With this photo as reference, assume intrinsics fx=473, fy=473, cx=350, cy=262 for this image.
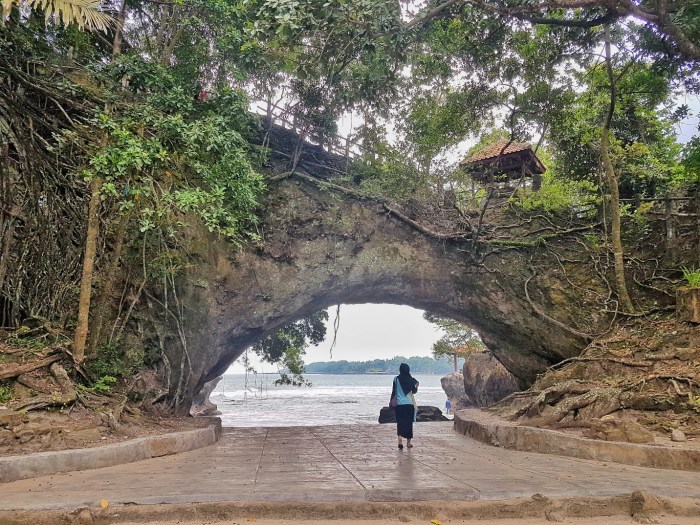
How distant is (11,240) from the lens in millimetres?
8055

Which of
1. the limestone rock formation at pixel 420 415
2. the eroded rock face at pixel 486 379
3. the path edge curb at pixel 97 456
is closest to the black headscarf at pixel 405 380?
the path edge curb at pixel 97 456

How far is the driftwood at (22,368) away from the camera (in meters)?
6.56

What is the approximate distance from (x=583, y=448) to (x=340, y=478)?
3.60m

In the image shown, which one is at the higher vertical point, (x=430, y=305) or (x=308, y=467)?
(x=430, y=305)

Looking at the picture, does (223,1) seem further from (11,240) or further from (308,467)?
(308,467)

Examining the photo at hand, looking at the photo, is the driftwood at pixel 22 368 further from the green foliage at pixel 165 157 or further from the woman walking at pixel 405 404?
the woman walking at pixel 405 404

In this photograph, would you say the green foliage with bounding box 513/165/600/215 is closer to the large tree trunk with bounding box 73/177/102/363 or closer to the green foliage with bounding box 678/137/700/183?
the green foliage with bounding box 678/137/700/183

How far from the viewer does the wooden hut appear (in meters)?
13.1

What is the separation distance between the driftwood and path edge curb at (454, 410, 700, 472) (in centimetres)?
717

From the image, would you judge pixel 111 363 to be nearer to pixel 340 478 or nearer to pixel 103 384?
pixel 103 384

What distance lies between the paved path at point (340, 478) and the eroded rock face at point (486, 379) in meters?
12.4

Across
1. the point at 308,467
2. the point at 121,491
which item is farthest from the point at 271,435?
the point at 121,491

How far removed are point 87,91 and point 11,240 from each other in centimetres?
287

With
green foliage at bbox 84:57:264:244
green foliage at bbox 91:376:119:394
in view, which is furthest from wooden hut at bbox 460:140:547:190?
green foliage at bbox 91:376:119:394
